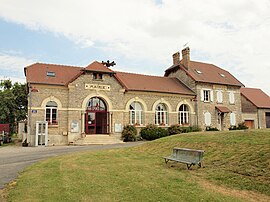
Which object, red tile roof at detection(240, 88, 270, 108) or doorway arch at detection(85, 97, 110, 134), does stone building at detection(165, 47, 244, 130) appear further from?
doorway arch at detection(85, 97, 110, 134)

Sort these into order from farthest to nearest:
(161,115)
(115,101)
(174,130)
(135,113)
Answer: (161,115) < (174,130) < (135,113) < (115,101)

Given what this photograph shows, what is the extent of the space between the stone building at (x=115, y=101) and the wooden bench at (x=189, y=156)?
42.5ft

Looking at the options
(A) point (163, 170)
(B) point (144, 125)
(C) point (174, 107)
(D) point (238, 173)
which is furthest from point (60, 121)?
(D) point (238, 173)

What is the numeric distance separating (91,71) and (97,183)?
54.8 feet

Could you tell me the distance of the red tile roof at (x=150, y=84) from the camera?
83.5 ft

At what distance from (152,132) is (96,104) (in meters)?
5.59

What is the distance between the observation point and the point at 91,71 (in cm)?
2291

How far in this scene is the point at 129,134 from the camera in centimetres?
2278

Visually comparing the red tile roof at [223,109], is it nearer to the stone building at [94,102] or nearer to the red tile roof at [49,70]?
the stone building at [94,102]

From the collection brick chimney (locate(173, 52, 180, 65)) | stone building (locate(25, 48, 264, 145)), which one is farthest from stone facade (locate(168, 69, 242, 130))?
brick chimney (locate(173, 52, 180, 65))

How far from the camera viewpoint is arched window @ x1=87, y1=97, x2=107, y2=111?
A: 23.6 meters

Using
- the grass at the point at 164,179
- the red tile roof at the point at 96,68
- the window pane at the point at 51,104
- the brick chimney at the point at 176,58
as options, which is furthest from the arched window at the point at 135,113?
the grass at the point at 164,179

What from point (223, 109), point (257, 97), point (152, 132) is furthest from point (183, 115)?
point (257, 97)

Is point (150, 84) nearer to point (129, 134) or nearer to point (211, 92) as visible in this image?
point (129, 134)
